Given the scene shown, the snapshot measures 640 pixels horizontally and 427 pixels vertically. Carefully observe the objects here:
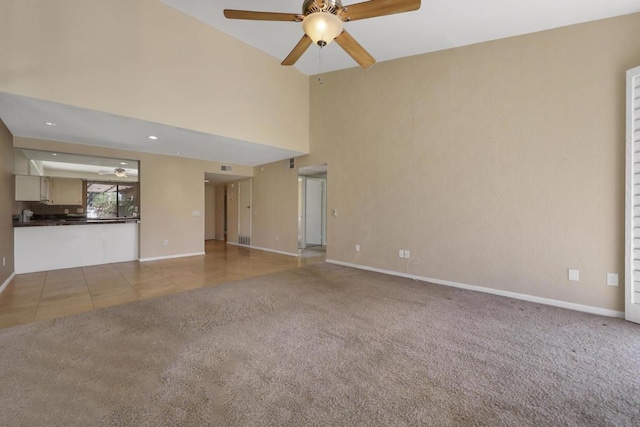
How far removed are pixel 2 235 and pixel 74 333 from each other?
2792 mm

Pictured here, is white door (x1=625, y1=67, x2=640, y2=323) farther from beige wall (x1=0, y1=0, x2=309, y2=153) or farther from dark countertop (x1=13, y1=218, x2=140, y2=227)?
dark countertop (x1=13, y1=218, x2=140, y2=227)

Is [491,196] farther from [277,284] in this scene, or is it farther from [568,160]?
[277,284]

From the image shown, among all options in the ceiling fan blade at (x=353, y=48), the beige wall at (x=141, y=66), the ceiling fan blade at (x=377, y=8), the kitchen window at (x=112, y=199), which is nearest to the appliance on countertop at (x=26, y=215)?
the kitchen window at (x=112, y=199)

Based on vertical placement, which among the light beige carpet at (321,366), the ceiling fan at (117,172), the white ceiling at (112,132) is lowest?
the light beige carpet at (321,366)

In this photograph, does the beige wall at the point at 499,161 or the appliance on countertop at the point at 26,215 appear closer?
the beige wall at the point at 499,161

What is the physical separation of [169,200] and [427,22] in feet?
20.5

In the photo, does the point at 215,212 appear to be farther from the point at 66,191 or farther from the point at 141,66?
the point at 141,66

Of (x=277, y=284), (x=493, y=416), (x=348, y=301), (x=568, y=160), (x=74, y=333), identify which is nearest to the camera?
(x=493, y=416)

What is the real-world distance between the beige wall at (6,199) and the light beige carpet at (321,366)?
226cm

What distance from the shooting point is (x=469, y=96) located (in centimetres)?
387

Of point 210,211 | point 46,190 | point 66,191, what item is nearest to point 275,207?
point 210,211

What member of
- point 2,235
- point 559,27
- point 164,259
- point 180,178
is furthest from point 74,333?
point 559,27

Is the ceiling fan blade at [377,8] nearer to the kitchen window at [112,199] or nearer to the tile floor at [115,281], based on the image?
the tile floor at [115,281]

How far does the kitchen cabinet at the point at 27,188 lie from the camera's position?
460 cm
